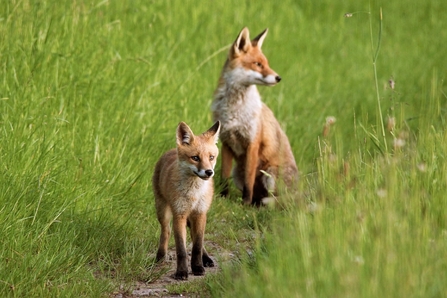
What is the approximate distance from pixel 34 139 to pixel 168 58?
3.54m

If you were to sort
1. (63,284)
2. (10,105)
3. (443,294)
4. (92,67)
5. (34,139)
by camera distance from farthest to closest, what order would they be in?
(92,67)
(10,105)
(34,139)
(63,284)
(443,294)

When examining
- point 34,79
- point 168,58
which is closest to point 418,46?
point 168,58

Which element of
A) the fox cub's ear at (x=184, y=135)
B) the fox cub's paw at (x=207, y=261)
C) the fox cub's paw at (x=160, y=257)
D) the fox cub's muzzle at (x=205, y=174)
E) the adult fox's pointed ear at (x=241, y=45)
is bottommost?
the fox cub's paw at (x=207, y=261)

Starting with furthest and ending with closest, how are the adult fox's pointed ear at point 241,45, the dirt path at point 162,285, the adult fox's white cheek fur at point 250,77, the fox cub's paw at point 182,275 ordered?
the adult fox's pointed ear at point 241,45
the adult fox's white cheek fur at point 250,77
the fox cub's paw at point 182,275
the dirt path at point 162,285

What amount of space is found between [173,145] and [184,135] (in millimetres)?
2330

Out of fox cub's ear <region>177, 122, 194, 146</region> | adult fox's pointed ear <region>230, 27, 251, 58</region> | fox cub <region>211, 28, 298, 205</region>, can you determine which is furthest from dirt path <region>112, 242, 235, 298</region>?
adult fox's pointed ear <region>230, 27, 251, 58</region>

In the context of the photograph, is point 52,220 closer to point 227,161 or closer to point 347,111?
point 227,161

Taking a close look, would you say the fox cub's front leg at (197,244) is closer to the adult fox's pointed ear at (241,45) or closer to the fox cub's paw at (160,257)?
the fox cub's paw at (160,257)

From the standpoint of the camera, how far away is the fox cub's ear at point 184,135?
5.84m

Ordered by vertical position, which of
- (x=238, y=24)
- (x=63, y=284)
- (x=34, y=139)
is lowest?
(x=63, y=284)

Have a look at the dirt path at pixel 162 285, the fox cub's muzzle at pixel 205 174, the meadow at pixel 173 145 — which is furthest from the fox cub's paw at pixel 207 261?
the fox cub's muzzle at pixel 205 174

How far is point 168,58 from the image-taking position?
9766mm

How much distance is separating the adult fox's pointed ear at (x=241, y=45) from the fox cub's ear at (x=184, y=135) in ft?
10.1

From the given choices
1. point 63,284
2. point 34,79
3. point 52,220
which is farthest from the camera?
point 34,79
